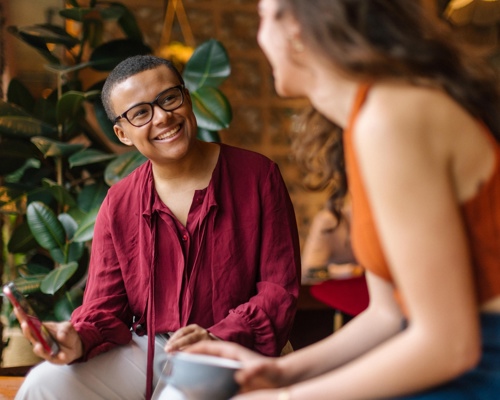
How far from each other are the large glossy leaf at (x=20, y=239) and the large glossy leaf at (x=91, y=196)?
10.0 inches

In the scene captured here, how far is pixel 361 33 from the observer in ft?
3.22

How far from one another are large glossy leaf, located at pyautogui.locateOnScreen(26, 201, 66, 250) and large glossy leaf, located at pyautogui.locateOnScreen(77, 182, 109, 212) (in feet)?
0.55

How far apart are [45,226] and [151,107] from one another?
1.02 metres

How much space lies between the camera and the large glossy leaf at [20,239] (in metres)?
2.89

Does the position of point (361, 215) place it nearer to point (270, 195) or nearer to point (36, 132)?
point (270, 195)

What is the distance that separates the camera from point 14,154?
2854 mm

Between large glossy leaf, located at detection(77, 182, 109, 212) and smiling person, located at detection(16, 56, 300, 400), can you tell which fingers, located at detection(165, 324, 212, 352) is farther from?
large glossy leaf, located at detection(77, 182, 109, 212)

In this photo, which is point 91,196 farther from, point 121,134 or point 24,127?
point 121,134

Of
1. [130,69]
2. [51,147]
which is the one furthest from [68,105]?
[130,69]

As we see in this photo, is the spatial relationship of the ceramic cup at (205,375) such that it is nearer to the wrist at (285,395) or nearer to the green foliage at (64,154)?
the wrist at (285,395)

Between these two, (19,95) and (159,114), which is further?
(19,95)

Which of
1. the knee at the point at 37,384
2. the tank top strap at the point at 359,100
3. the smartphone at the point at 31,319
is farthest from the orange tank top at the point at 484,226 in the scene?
the knee at the point at 37,384

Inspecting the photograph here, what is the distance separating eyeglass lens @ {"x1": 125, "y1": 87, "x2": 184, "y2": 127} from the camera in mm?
1915

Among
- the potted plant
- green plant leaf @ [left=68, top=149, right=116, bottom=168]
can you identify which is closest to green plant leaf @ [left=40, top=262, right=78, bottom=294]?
the potted plant
